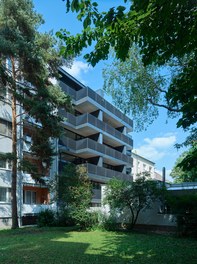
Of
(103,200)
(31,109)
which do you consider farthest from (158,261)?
(31,109)

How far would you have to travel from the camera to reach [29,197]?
93.0 ft

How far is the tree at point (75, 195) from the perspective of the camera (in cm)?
1881

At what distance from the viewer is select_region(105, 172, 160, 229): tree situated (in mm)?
18094

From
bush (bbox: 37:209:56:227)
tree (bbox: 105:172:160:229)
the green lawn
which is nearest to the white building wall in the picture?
bush (bbox: 37:209:56:227)

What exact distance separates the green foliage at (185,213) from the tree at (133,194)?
146cm

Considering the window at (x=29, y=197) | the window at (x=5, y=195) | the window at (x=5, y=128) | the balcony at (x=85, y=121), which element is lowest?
the window at (x=29, y=197)

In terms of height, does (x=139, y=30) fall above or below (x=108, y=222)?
above

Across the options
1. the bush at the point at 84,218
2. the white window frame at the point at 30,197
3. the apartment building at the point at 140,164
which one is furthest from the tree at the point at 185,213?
the apartment building at the point at 140,164

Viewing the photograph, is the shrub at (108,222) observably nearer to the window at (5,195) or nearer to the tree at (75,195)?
the tree at (75,195)

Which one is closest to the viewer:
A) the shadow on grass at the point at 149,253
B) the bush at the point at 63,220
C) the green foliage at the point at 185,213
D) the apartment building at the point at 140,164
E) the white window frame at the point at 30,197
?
the shadow on grass at the point at 149,253

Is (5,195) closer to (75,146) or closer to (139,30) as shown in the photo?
(75,146)

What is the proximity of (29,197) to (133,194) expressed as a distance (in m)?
13.4

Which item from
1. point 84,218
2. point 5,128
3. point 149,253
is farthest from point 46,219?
point 149,253

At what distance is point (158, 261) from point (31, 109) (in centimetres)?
1263
